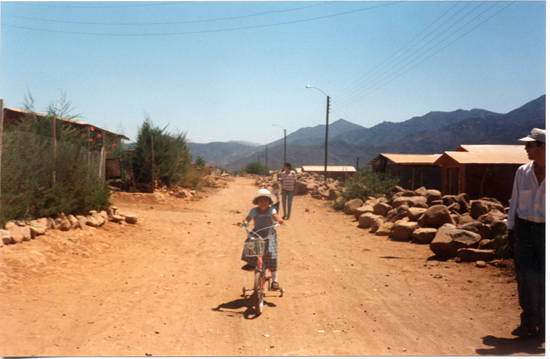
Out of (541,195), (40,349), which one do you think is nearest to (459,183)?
(541,195)

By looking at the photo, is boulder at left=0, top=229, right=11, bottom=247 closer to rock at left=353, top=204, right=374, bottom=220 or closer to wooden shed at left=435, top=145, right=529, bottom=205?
rock at left=353, top=204, right=374, bottom=220

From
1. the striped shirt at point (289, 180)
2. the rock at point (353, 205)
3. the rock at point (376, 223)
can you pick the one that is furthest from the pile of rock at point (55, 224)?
the rock at point (353, 205)

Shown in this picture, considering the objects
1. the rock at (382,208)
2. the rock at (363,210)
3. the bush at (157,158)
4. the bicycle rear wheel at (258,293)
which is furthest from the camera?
the bush at (157,158)

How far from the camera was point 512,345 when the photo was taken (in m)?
3.93

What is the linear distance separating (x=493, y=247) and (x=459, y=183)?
1154cm

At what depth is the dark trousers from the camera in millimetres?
4023

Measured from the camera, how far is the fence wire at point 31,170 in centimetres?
702

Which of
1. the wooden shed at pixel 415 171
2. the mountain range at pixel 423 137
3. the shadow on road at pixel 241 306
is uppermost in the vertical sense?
the mountain range at pixel 423 137

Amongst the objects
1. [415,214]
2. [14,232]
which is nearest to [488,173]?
[415,214]

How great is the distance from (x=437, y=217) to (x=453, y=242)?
2.20m

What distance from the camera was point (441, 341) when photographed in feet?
13.4

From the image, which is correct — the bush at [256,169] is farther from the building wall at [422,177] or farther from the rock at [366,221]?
the rock at [366,221]

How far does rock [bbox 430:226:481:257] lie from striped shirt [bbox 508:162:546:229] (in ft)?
12.4

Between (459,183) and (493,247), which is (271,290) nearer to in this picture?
(493,247)
